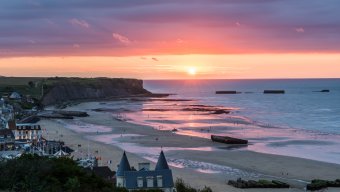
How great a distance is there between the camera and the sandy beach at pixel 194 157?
4475 centimetres

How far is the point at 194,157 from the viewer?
55.2 m

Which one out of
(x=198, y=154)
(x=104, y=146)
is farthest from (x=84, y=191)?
(x=104, y=146)

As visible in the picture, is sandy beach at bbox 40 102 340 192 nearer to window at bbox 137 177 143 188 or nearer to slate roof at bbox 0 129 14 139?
slate roof at bbox 0 129 14 139

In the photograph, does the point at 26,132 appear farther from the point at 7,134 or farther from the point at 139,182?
the point at 139,182

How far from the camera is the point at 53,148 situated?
172 feet

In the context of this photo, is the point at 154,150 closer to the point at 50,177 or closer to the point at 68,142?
the point at 68,142

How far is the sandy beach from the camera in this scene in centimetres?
4475

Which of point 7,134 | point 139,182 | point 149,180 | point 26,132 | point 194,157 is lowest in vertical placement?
point 194,157

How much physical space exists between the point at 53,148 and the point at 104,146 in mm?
11167

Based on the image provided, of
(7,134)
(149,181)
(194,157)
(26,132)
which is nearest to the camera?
(149,181)

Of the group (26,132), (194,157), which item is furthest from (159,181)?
(26,132)

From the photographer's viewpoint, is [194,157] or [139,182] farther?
[194,157]

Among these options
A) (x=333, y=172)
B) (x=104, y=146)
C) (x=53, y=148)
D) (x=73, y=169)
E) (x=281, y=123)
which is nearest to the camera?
(x=73, y=169)

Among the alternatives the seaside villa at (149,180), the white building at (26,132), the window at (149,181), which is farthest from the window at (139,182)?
the white building at (26,132)
